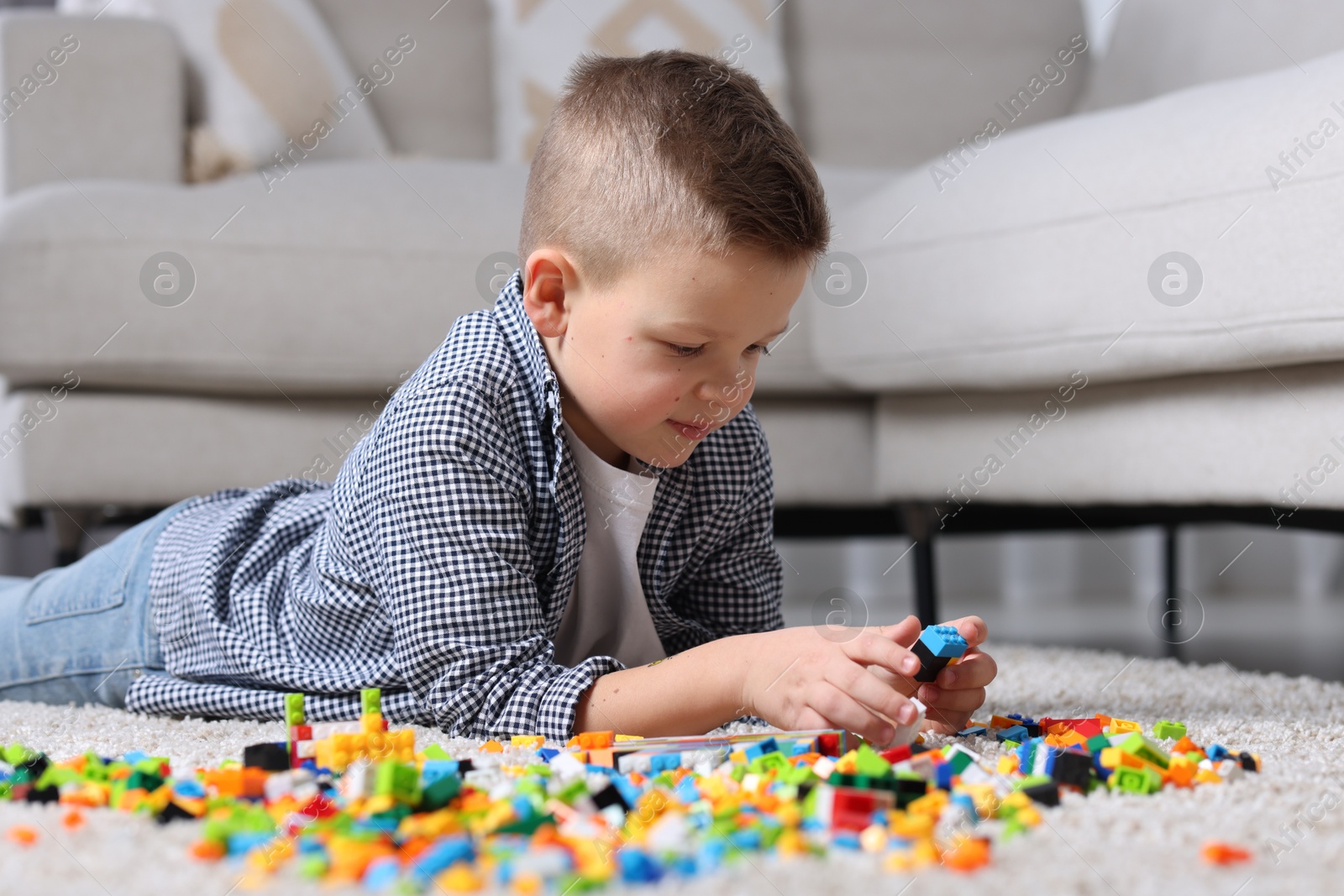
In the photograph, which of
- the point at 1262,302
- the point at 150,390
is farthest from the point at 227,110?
the point at 1262,302

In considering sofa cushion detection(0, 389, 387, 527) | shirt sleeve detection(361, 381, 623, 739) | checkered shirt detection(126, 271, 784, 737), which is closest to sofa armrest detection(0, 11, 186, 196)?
sofa cushion detection(0, 389, 387, 527)

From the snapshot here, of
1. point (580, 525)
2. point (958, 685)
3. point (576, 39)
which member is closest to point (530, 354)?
point (580, 525)

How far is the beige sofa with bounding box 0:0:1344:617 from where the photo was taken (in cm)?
109

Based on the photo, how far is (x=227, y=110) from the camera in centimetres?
176

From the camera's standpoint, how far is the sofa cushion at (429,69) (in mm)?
2074

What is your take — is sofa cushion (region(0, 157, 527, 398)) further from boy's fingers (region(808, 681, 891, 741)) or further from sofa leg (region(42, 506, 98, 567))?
boy's fingers (region(808, 681, 891, 741))

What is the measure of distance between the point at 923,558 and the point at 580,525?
65cm

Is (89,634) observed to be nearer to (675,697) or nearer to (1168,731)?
(675,697)

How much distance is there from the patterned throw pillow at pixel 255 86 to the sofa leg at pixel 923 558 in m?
1.00

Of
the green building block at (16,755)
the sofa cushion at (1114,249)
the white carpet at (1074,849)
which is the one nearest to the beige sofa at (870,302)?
the sofa cushion at (1114,249)

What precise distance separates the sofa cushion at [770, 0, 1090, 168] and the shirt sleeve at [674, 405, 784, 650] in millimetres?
1284

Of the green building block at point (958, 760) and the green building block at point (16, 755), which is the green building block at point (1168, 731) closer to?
the green building block at point (958, 760)

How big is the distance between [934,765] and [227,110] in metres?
1.51

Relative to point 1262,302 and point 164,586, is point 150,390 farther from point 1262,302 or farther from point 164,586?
point 1262,302
